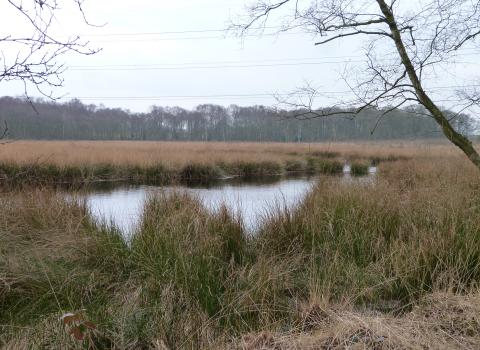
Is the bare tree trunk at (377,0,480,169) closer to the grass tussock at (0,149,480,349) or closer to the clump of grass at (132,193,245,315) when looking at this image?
the grass tussock at (0,149,480,349)

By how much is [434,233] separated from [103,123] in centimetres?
7912

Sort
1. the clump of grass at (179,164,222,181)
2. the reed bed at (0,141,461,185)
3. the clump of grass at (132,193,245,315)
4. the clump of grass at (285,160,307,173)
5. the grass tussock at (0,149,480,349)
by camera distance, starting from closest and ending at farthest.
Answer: the grass tussock at (0,149,480,349) → the clump of grass at (132,193,245,315) → the reed bed at (0,141,461,185) → the clump of grass at (179,164,222,181) → the clump of grass at (285,160,307,173)

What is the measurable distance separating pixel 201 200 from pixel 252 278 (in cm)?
269

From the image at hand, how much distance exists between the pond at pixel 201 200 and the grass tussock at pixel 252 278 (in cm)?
33

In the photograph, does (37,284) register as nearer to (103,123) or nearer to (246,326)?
(246,326)

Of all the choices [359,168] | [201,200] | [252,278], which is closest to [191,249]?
[252,278]

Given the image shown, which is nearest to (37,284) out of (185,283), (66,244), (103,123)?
(66,244)

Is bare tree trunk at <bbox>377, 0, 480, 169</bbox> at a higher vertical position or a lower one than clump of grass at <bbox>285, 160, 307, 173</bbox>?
higher

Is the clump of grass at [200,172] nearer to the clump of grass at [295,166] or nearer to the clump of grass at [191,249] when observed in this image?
the clump of grass at [295,166]

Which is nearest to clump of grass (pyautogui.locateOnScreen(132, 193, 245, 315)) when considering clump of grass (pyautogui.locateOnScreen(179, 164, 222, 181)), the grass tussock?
the grass tussock

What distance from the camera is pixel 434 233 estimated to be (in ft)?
12.5

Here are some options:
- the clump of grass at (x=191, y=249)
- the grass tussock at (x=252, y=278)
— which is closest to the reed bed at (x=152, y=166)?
the clump of grass at (x=191, y=249)

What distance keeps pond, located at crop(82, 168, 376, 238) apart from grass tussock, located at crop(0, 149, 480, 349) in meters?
0.33

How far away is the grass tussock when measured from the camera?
2.54 m
